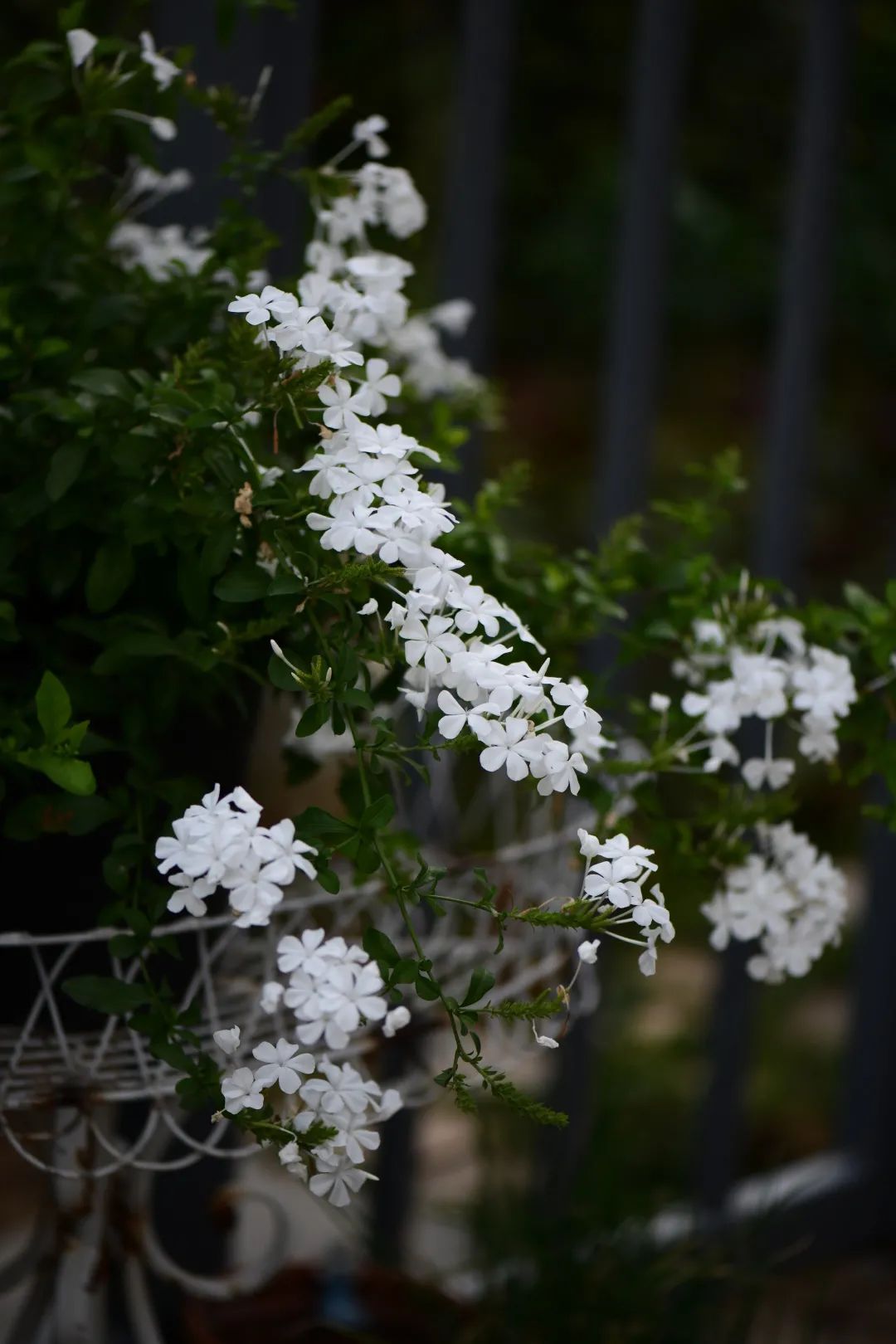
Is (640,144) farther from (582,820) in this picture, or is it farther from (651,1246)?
(651,1246)

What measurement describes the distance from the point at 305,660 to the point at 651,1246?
846mm

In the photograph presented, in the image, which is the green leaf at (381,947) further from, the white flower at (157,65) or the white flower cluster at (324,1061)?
the white flower at (157,65)

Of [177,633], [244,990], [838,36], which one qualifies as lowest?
[244,990]

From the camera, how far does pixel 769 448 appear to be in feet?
5.46

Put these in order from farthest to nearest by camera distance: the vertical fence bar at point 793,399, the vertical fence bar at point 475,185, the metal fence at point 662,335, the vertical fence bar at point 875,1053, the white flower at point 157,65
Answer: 1. the vertical fence bar at point 875,1053
2. the vertical fence bar at point 793,399
3. the vertical fence bar at point 475,185
4. the metal fence at point 662,335
5. the white flower at point 157,65

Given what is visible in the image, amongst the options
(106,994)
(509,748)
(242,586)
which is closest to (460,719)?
(509,748)

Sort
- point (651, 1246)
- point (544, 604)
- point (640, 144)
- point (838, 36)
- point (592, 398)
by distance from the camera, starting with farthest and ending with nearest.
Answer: point (592, 398), point (838, 36), point (640, 144), point (651, 1246), point (544, 604)

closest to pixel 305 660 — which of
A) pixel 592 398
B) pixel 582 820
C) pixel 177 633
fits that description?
pixel 177 633

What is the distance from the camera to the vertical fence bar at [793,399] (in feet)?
5.15

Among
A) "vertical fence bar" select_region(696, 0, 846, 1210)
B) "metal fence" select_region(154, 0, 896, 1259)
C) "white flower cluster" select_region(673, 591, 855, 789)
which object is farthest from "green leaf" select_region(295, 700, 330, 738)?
"vertical fence bar" select_region(696, 0, 846, 1210)

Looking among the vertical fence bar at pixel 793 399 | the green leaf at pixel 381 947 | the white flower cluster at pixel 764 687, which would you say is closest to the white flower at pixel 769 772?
the white flower cluster at pixel 764 687


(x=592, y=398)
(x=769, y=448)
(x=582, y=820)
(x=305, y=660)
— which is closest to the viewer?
(x=305, y=660)

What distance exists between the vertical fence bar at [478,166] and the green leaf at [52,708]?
861mm

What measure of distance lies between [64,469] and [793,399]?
4.00 feet
